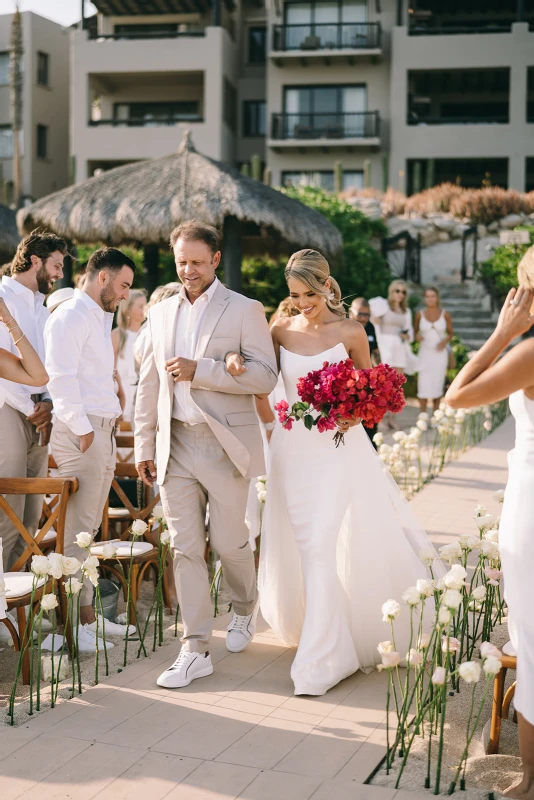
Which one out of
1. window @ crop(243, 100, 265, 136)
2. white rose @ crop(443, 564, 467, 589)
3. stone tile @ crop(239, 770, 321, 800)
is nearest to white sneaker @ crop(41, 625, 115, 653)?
stone tile @ crop(239, 770, 321, 800)

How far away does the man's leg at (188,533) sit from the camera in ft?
16.2

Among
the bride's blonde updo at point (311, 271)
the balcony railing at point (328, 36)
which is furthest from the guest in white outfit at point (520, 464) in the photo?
the balcony railing at point (328, 36)

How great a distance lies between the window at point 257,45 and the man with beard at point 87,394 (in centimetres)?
3402

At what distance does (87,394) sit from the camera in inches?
220

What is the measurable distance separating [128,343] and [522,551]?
21.0ft

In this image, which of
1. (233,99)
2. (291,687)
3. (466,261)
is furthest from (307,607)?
(233,99)

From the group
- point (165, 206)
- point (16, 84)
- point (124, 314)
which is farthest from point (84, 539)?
point (16, 84)

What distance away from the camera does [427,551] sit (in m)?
4.57

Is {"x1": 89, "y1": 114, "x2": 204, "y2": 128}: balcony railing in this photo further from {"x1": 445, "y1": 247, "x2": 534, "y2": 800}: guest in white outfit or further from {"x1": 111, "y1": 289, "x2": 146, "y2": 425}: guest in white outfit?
{"x1": 445, "y1": 247, "x2": 534, "y2": 800}: guest in white outfit

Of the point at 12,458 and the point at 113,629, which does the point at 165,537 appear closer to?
the point at 113,629

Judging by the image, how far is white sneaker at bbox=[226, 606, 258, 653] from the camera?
5383 millimetres

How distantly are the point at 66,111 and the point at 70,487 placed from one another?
37.9m

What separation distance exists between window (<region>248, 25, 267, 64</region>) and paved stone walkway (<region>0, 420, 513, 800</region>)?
1391 inches

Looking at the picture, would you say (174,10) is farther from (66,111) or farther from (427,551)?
(427,551)
